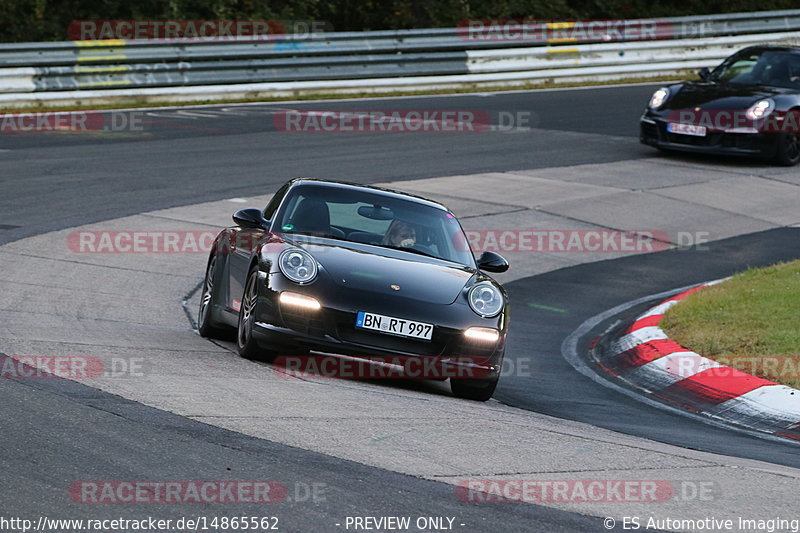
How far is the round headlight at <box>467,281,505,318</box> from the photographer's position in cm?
817

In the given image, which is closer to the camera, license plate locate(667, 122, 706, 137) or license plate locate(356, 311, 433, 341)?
license plate locate(356, 311, 433, 341)

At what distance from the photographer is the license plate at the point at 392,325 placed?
7.86m

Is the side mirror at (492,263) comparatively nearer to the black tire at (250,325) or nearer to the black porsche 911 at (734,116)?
the black tire at (250,325)

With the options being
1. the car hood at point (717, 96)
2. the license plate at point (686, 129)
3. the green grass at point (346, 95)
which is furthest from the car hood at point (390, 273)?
the green grass at point (346, 95)

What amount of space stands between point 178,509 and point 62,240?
8281 millimetres

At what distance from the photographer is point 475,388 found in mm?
8219

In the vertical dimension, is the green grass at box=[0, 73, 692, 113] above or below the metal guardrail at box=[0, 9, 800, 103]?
below

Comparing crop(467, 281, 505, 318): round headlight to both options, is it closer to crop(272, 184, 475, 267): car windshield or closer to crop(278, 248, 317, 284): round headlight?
crop(272, 184, 475, 267): car windshield

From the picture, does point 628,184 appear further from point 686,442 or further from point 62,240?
point 686,442

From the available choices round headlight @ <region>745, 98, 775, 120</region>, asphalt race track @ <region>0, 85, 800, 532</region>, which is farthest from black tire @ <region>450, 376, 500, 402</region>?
round headlight @ <region>745, 98, 775, 120</region>

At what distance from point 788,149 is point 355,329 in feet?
44.4

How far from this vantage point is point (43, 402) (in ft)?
20.7

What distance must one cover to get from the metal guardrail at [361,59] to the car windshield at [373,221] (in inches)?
501

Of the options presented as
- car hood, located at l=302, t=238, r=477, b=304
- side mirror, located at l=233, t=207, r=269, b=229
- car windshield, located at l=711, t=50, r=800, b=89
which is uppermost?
car windshield, located at l=711, t=50, r=800, b=89
